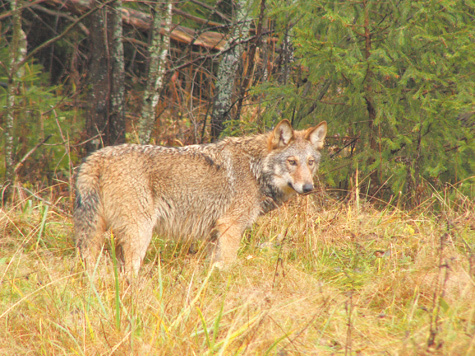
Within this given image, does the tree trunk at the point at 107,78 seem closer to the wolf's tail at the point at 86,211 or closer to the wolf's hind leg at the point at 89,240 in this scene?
the wolf's tail at the point at 86,211

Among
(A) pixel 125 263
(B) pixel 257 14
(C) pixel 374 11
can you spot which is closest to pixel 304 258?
(A) pixel 125 263

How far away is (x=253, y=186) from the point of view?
5.58 meters

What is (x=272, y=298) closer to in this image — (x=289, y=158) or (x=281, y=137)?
(x=289, y=158)

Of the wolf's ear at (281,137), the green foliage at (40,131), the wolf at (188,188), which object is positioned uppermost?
the wolf's ear at (281,137)

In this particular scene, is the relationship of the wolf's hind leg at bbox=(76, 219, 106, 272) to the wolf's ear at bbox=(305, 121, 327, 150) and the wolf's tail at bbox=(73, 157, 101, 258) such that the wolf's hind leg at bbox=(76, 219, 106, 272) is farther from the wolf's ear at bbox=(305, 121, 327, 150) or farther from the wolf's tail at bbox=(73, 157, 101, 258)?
the wolf's ear at bbox=(305, 121, 327, 150)

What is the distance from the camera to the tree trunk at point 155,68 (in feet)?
25.5

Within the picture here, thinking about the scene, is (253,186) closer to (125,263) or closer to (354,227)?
(354,227)

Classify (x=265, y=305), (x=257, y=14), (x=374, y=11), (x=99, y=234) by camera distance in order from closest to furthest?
(x=265, y=305), (x=99, y=234), (x=374, y=11), (x=257, y=14)

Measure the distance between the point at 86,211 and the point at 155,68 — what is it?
3728 millimetres

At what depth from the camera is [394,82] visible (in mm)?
7047

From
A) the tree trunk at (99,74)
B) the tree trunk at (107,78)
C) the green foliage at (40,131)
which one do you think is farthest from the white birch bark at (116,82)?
the green foliage at (40,131)

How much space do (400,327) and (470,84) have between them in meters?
3.75

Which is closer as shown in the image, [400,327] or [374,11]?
[400,327]

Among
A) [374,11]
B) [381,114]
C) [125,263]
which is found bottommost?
[125,263]
